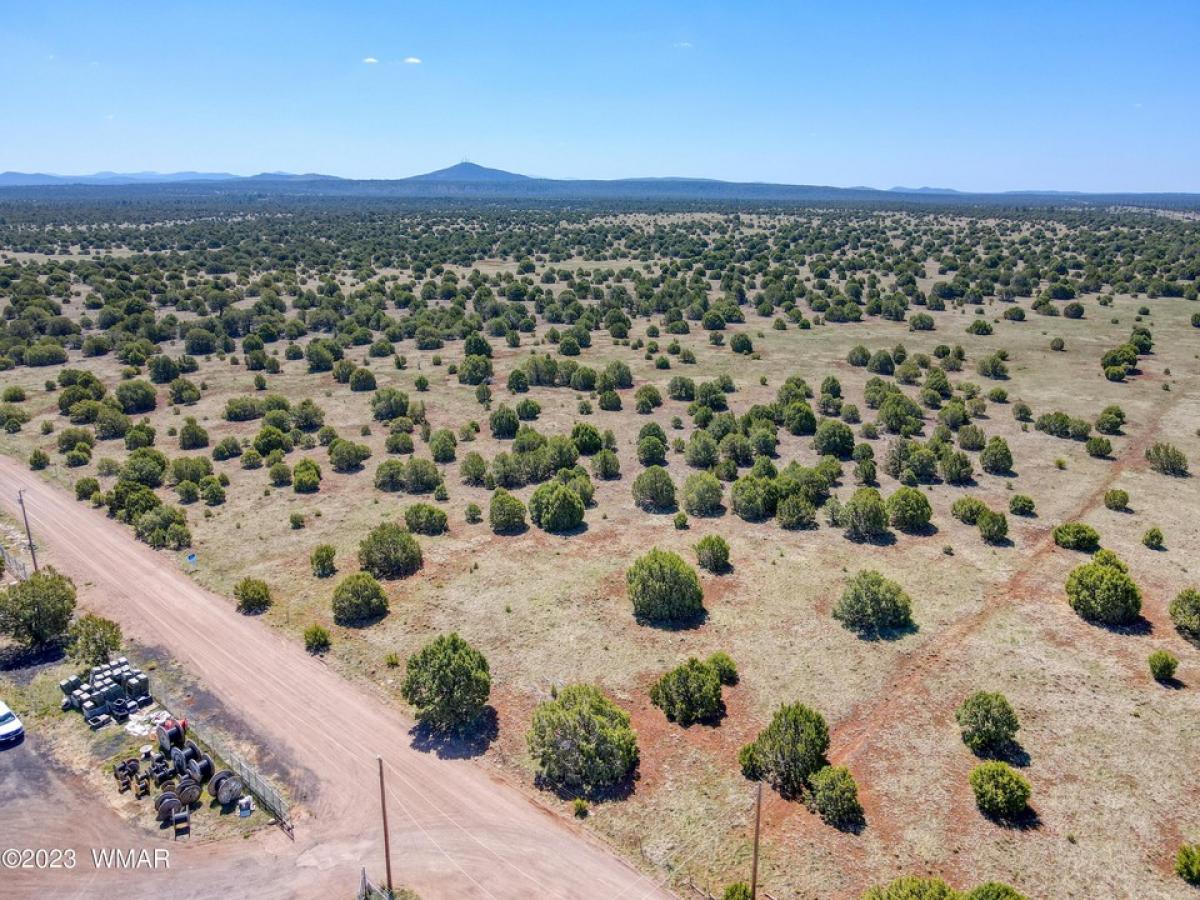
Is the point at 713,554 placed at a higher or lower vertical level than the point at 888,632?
higher

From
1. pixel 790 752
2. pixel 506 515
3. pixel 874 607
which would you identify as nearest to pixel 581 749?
pixel 790 752

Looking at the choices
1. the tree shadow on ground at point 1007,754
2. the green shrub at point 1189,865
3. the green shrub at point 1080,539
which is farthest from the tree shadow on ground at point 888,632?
the green shrub at point 1080,539

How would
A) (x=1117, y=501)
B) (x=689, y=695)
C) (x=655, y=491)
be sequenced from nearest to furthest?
(x=689, y=695), (x=1117, y=501), (x=655, y=491)

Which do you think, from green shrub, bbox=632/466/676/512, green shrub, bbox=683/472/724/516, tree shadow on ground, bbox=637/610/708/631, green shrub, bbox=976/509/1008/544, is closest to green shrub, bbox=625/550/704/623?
tree shadow on ground, bbox=637/610/708/631

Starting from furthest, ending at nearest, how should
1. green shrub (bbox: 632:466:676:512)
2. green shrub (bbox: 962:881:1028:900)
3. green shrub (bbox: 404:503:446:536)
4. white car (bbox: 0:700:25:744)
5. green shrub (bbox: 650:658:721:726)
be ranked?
green shrub (bbox: 632:466:676:512), green shrub (bbox: 404:503:446:536), green shrub (bbox: 650:658:721:726), white car (bbox: 0:700:25:744), green shrub (bbox: 962:881:1028:900)

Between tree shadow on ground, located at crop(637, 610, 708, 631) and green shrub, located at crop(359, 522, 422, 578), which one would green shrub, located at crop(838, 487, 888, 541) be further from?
green shrub, located at crop(359, 522, 422, 578)

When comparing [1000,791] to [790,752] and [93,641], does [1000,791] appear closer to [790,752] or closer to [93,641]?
[790,752]
